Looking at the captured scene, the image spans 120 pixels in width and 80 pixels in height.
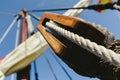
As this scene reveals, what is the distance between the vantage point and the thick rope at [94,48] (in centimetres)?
286

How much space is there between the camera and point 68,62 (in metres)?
3.92

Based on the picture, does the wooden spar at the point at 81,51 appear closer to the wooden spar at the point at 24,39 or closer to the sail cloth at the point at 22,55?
the wooden spar at the point at 24,39

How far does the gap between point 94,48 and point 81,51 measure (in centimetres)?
58

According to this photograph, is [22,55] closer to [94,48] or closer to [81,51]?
[81,51]

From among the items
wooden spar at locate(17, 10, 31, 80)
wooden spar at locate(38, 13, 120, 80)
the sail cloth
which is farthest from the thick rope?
the sail cloth

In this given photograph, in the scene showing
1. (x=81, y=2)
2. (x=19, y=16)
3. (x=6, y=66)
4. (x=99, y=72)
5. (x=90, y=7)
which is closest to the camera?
(x=99, y=72)

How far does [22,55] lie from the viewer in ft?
32.0

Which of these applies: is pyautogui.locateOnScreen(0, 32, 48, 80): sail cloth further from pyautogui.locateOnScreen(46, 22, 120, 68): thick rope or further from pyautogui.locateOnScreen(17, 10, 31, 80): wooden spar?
pyautogui.locateOnScreen(46, 22, 120, 68): thick rope

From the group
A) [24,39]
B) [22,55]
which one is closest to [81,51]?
[22,55]

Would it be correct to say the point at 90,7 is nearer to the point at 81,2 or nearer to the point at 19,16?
the point at 19,16

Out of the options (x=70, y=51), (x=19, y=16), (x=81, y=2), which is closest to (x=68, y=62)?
(x=70, y=51)

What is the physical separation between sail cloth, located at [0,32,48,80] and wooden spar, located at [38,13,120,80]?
16.2 feet

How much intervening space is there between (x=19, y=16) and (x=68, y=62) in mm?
7707

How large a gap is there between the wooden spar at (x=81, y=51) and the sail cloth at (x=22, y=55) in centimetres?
493
